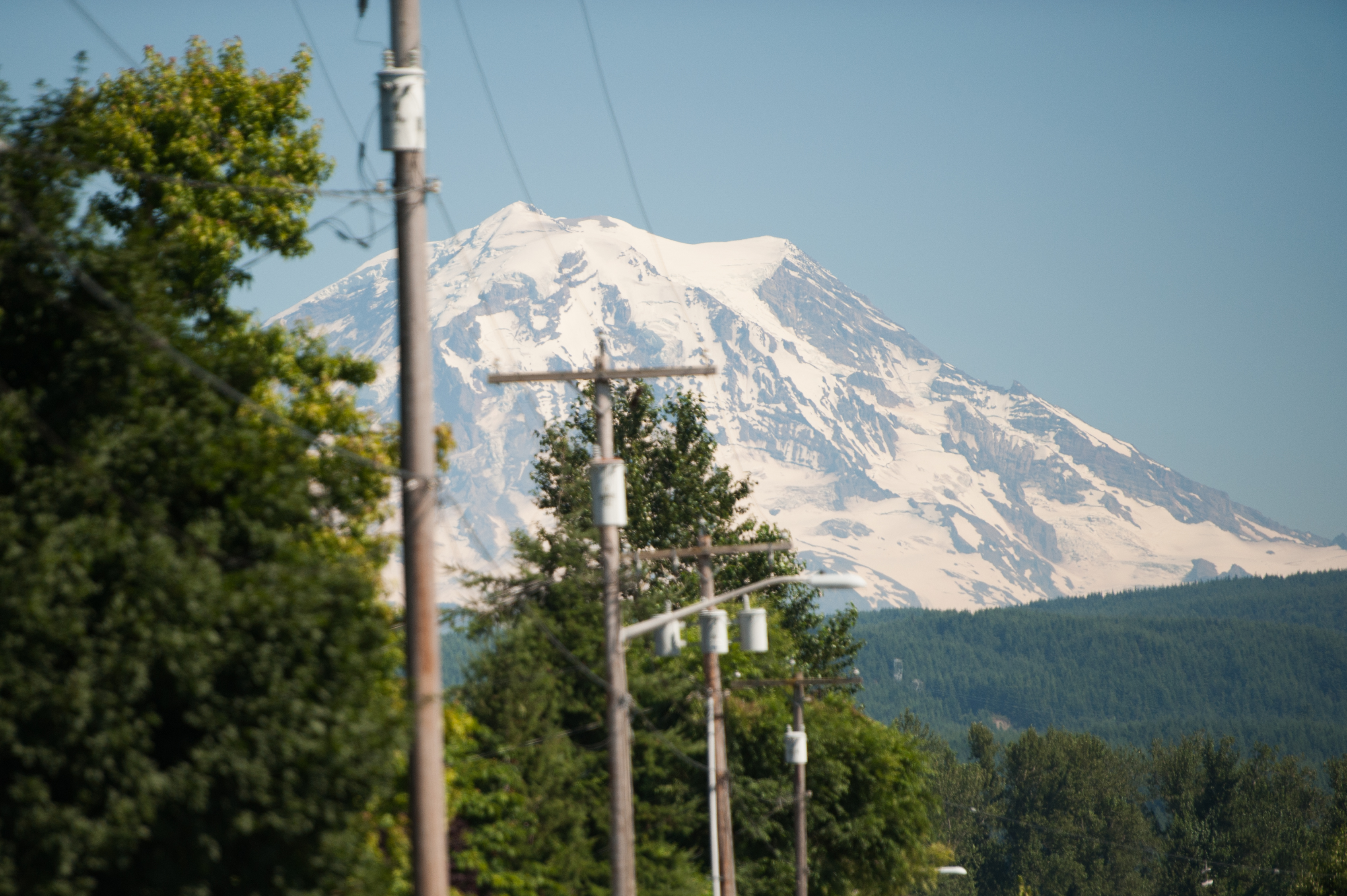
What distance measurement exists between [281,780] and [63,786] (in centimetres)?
172

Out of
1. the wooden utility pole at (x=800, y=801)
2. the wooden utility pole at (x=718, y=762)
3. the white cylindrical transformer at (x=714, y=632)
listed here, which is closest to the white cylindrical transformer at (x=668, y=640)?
the white cylindrical transformer at (x=714, y=632)

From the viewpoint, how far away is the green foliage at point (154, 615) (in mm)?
11133

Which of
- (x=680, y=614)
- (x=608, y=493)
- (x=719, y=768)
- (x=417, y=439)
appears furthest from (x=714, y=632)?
(x=417, y=439)

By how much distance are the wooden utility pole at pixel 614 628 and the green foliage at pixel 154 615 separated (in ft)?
13.9

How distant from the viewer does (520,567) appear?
3512 cm

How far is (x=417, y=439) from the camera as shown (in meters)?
11.9

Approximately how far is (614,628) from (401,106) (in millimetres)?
8902

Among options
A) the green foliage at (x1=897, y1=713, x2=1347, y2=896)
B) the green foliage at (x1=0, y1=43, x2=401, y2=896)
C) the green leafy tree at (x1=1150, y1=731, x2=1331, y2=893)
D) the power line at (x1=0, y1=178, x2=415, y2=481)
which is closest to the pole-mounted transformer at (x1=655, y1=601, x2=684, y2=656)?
the green foliage at (x1=0, y1=43, x2=401, y2=896)

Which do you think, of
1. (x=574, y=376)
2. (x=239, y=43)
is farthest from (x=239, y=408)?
(x=239, y=43)

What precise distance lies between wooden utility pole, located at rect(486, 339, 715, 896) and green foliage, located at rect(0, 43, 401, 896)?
425 centimetres

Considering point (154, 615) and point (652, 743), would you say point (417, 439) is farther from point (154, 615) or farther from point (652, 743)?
point (652, 743)

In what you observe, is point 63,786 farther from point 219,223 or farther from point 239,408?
point 219,223

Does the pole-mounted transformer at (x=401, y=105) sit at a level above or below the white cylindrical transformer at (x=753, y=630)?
above

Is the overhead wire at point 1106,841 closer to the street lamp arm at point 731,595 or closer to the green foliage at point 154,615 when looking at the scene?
the street lamp arm at point 731,595
